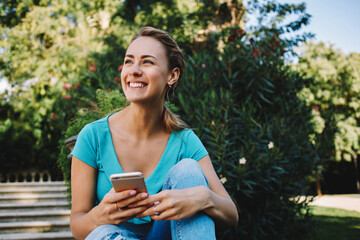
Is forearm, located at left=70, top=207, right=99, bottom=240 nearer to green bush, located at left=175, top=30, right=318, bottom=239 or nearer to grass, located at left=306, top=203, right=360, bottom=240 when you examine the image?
green bush, located at left=175, top=30, right=318, bottom=239

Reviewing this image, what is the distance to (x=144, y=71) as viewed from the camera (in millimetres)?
1672

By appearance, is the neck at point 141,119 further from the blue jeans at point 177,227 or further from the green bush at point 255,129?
the green bush at point 255,129

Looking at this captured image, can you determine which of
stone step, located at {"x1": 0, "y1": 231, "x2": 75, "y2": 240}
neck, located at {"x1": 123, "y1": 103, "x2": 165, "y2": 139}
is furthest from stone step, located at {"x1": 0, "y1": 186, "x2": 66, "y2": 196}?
neck, located at {"x1": 123, "y1": 103, "x2": 165, "y2": 139}

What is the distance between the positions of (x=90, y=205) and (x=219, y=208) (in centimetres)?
64

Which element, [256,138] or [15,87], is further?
[15,87]

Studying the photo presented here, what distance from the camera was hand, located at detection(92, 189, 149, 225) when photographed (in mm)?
1274

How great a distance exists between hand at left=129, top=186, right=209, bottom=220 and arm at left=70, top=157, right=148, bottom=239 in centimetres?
4

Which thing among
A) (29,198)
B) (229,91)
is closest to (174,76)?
(229,91)

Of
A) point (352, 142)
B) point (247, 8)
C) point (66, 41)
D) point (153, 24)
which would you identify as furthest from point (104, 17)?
point (352, 142)

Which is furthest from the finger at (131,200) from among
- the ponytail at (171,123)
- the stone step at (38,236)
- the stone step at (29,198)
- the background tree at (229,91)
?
the stone step at (29,198)

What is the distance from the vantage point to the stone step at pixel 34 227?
14.1 ft

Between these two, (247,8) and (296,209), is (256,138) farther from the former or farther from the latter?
(247,8)

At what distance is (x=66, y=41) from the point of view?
980 cm

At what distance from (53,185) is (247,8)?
5.74 m
